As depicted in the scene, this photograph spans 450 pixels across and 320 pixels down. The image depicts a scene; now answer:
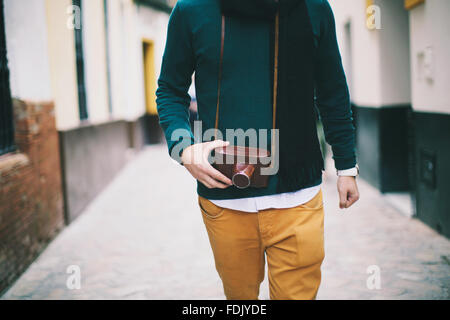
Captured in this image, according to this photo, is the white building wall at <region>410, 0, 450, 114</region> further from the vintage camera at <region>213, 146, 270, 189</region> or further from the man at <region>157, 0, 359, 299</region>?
the vintage camera at <region>213, 146, 270, 189</region>

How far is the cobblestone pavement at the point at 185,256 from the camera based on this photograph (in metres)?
4.00

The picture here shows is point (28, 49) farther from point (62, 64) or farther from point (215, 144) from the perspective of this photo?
point (215, 144)

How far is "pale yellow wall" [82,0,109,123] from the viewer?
8117 millimetres

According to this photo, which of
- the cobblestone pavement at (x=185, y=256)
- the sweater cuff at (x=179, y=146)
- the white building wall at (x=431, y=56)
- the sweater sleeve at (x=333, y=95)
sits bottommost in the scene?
the cobblestone pavement at (x=185, y=256)

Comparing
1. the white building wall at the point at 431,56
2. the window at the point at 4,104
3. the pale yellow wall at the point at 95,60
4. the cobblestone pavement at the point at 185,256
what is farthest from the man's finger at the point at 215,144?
the pale yellow wall at the point at 95,60

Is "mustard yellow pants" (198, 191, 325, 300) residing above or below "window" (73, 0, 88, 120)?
below

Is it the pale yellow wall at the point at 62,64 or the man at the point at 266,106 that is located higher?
the pale yellow wall at the point at 62,64

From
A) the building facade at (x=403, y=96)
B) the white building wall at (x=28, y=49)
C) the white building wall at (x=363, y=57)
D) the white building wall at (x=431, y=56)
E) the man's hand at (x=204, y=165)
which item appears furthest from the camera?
the white building wall at (x=363, y=57)

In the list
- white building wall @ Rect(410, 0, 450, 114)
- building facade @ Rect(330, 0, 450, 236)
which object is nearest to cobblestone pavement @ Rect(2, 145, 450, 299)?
building facade @ Rect(330, 0, 450, 236)

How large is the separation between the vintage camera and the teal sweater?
0.38ft

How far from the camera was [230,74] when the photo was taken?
73.0 inches

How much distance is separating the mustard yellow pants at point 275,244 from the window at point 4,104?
3.25 metres

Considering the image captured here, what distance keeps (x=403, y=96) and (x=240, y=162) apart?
5.83 meters

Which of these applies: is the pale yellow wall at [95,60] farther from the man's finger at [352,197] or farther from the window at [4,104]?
the man's finger at [352,197]
